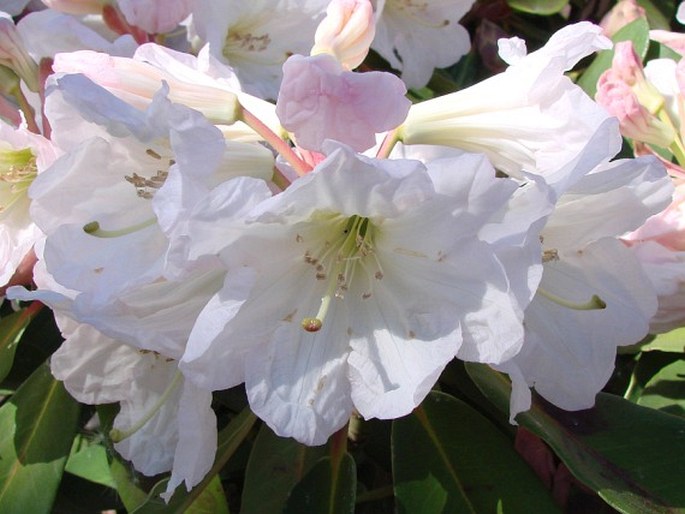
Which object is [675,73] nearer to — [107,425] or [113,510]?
[107,425]

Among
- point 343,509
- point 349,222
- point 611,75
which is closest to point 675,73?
point 611,75

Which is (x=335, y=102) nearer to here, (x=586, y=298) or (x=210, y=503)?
(x=586, y=298)

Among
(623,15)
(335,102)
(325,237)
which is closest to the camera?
(335,102)

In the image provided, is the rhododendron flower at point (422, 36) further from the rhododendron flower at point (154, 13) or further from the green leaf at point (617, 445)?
the green leaf at point (617, 445)

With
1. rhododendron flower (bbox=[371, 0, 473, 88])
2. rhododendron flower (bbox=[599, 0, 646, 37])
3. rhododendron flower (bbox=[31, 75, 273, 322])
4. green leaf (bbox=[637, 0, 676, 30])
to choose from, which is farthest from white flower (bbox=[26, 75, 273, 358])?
green leaf (bbox=[637, 0, 676, 30])

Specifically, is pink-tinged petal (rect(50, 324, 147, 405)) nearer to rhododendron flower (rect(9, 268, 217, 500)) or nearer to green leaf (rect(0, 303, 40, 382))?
rhododendron flower (rect(9, 268, 217, 500))

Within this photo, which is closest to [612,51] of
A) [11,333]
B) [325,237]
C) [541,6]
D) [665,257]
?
[541,6]

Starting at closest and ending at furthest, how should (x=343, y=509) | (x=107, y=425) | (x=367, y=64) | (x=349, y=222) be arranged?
(x=349, y=222)
(x=343, y=509)
(x=107, y=425)
(x=367, y=64)
